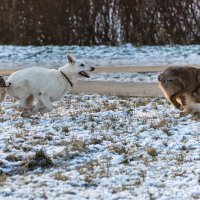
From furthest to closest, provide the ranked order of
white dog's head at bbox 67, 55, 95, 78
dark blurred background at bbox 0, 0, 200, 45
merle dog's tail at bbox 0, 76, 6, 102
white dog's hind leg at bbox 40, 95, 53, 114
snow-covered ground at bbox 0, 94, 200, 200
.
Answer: dark blurred background at bbox 0, 0, 200, 45 → white dog's head at bbox 67, 55, 95, 78 → white dog's hind leg at bbox 40, 95, 53, 114 → merle dog's tail at bbox 0, 76, 6, 102 → snow-covered ground at bbox 0, 94, 200, 200

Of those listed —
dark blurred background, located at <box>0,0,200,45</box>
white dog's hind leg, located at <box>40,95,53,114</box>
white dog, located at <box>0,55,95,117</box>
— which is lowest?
white dog's hind leg, located at <box>40,95,53,114</box>

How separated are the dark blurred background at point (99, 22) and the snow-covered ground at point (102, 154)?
503 inches

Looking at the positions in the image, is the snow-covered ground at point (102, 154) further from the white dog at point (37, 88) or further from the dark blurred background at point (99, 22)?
the dark blurred background at point (99, 22)

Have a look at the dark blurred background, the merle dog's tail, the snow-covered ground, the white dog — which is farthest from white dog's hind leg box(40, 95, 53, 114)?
the dark blurred background

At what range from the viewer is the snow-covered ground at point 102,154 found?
6.21m

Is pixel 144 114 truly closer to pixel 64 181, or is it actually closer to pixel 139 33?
pixel 64 181

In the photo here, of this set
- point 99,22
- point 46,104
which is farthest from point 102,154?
point 99,22

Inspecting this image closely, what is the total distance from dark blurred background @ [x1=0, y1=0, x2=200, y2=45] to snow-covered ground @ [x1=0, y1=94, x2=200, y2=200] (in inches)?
503

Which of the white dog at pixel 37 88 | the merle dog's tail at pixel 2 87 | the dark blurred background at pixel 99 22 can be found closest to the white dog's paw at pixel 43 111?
the white dog at pixel 37 88

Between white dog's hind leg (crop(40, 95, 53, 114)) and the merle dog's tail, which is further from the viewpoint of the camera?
white dog's hind leg (crop(40, 95, 53, 114))

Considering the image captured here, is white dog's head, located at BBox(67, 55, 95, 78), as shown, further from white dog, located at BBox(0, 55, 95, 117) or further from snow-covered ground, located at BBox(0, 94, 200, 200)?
snow-covered ground, located at BBox(0, 94, 200, 200)

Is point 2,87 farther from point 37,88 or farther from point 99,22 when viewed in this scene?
point 99,22

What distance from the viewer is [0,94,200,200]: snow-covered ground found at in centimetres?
621

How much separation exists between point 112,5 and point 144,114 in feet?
45.6
